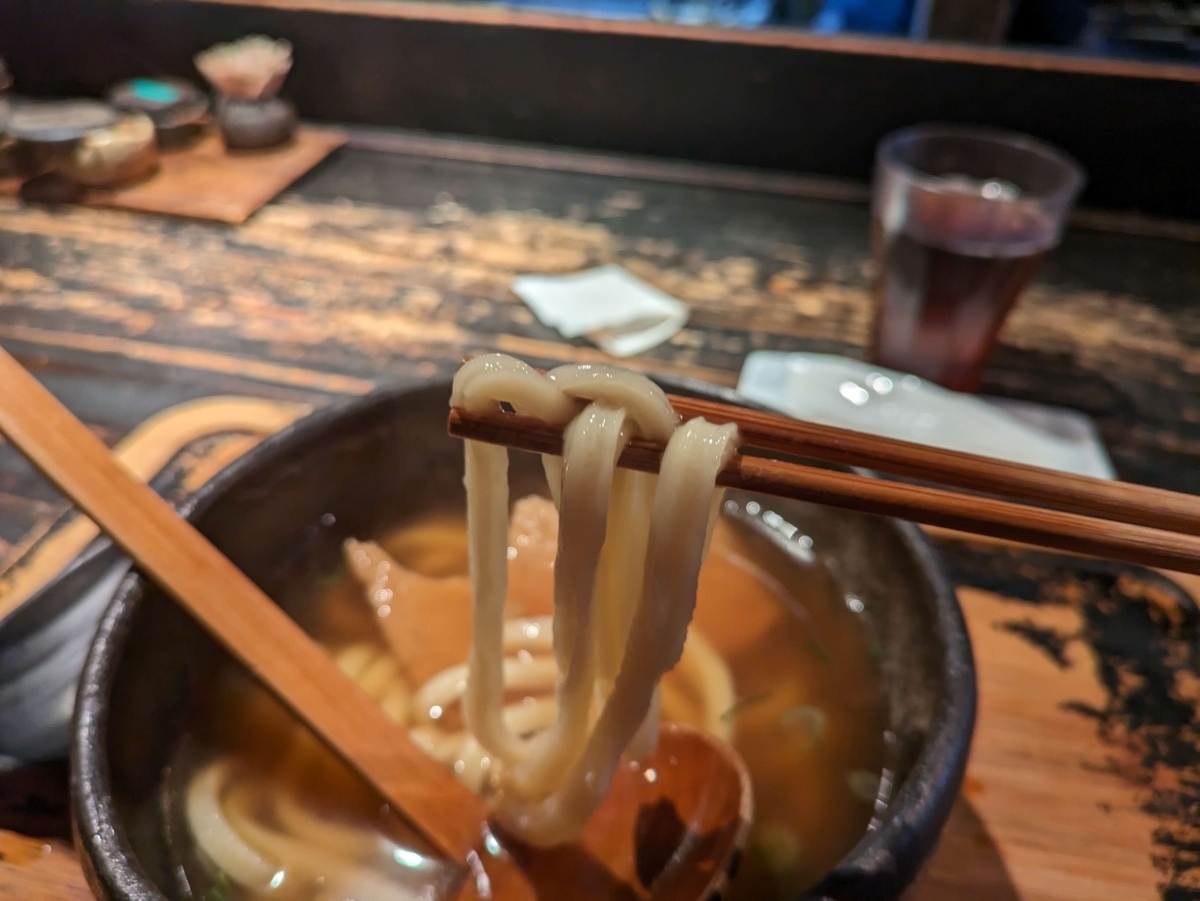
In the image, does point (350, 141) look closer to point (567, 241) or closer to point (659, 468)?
point (567, 241)

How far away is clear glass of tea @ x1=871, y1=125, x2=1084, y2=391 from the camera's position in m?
1.70

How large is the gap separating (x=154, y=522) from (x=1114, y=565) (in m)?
1.42

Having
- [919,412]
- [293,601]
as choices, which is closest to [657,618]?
[293,601]

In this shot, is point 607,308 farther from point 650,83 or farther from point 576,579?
point 576,579

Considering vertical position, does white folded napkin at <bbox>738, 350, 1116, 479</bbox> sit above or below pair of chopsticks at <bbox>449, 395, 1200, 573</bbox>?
below

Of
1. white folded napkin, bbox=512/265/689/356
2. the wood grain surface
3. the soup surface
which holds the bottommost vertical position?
the soup surface

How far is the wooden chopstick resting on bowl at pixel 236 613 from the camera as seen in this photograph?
2.97 ft

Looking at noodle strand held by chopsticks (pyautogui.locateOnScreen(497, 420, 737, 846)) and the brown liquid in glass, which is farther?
the brown liquid in glass

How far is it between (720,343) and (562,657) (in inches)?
47.0

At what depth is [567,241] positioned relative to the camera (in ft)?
7.57

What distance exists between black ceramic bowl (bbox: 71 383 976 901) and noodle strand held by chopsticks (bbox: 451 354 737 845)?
26 cm

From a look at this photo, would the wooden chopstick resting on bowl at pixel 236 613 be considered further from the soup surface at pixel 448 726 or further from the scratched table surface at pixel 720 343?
the scratched table surface at pixel 720 343

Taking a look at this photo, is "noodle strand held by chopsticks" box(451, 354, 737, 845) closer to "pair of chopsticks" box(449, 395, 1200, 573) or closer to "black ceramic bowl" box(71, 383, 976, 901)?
"pair of chopsticks" box(449, 395, 1200, 573)

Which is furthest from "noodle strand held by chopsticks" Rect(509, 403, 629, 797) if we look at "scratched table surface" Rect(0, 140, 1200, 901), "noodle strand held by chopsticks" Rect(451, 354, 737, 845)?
"scratched table surface" Rect(0, 140, 1200, 901)
